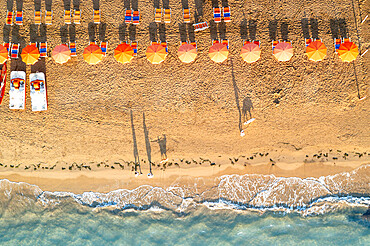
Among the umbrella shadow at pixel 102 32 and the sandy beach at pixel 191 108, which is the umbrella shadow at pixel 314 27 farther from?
the umbrella shadow at pixel 102 32

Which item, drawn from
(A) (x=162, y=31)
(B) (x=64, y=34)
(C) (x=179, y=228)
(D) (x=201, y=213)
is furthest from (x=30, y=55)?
(D) (x=201, y=213)

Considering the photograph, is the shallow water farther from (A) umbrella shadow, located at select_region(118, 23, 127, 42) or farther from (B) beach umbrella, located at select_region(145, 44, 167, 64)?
(A) umbrella shadow, located at select_region(118, 23, 127, 42)

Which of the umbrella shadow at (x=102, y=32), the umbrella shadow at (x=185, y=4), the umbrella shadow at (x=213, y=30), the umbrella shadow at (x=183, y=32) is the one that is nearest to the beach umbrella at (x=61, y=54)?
the umbrella shadow at (x=102, y=32)

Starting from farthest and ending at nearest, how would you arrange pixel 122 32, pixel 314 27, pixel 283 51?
pixel 122 32, pixel 314 27, pixel 283 51

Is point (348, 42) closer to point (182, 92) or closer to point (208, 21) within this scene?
point (208, 21)

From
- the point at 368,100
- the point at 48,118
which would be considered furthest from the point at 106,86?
the point at 368,100

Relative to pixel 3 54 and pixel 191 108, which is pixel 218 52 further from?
pixel 3 54

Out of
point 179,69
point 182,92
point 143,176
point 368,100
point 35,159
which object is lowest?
point 143,176
